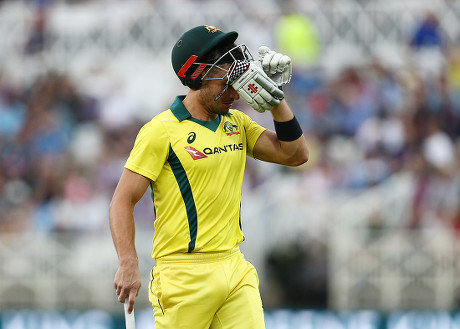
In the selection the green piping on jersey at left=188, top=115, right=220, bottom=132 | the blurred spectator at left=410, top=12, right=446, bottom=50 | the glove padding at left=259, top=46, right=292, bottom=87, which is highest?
the blurred spectator at left=410, top=12, right=446, bottom=50

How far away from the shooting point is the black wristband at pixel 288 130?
525cm

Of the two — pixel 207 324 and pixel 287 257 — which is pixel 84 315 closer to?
pixel 287 257

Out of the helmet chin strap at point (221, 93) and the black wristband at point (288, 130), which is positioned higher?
the helmet chin strap at point (221, 93)

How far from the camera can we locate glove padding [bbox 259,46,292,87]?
4992mm

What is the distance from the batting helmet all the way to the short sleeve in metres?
0.36

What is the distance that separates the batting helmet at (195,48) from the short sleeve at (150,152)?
36cm

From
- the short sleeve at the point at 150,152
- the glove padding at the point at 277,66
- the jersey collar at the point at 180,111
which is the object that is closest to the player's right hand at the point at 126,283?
the short sleeve at the point at 150,152

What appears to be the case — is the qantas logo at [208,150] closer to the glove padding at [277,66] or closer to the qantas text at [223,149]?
the qantas text at [223,149]

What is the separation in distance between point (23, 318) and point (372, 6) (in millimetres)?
6941

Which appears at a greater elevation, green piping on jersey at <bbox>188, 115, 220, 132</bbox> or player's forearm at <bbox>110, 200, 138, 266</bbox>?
green piping on jersey at <bbox>188, 115, 220, 132</bbox>

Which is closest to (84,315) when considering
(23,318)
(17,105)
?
(23,318)

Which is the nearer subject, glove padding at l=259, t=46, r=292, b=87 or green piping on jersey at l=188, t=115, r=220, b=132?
glove padding at l=259, t=46, r=292, b=87

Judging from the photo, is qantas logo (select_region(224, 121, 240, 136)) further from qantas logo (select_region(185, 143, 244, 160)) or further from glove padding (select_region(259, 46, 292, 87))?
glove padding (select_region(259, 46, 292, 87))

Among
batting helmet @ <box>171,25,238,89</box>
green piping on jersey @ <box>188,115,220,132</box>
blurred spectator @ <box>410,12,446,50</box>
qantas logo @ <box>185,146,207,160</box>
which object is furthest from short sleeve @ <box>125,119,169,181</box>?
blurred spectator @ <box>410,12,446,50</box>
